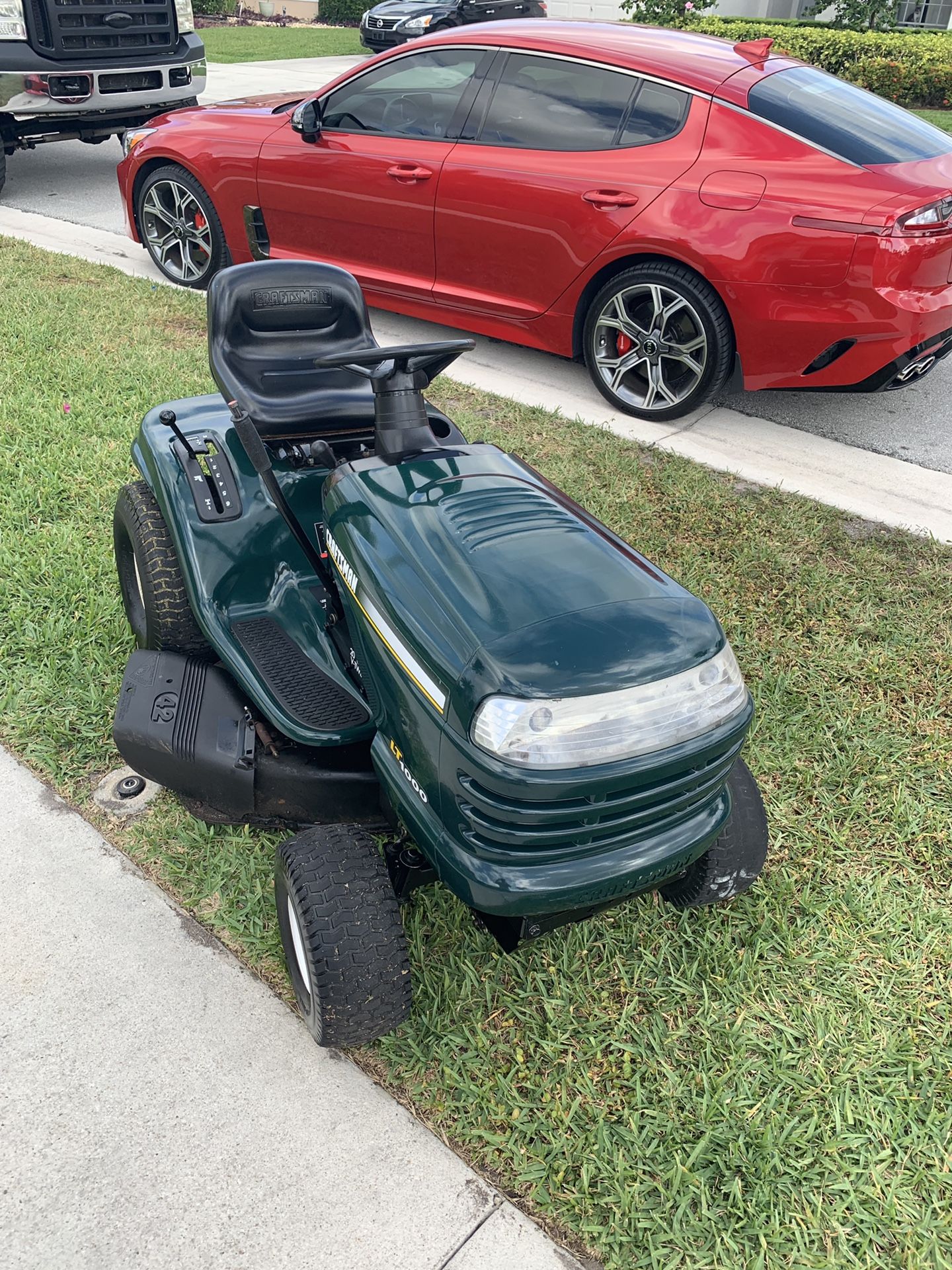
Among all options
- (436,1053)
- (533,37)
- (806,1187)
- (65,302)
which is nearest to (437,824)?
(436,1053)

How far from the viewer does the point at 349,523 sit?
2123mm

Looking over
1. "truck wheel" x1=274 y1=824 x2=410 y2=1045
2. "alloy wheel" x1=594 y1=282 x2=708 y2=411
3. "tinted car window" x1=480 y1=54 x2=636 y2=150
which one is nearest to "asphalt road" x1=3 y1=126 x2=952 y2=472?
"alloy wheel" x1=594 y1=282 x2=708 y2=411

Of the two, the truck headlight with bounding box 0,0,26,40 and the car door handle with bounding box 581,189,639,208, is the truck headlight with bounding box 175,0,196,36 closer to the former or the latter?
the truck headlight with bounding box 0,0,26,40

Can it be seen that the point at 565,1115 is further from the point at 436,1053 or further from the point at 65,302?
the point at 65,302

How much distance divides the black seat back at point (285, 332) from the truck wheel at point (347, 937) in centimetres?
118

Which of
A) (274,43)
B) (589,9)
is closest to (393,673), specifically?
(274,43)

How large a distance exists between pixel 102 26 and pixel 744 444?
229 inches

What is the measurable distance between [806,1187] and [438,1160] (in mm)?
698

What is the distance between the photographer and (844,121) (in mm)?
4352

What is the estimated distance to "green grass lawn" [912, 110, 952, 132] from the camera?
38.2 feet

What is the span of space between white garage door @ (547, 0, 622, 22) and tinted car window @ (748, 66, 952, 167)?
20620 mm

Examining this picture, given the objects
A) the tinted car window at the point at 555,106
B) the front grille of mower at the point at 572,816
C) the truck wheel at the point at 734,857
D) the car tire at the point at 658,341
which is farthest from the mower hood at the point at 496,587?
the tinted car window at the point at 555,106

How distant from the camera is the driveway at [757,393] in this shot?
15.8ft

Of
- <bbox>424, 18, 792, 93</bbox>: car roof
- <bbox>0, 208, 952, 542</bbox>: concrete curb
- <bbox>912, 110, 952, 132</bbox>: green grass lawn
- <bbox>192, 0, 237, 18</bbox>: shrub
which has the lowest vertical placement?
<bbox>0, 208, 952, 542</bbox>: concrete curb
